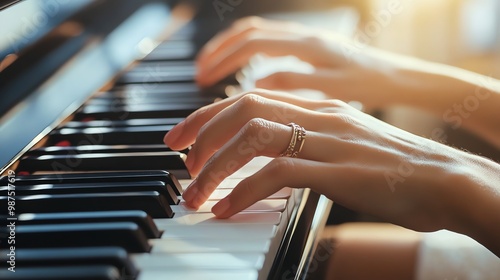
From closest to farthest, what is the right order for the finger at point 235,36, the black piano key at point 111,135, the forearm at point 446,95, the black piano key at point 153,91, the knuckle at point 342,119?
the knuckle at point 342,119, the black piano key at point 111,135, the black piano key at point 153,91, the forearm at point 446,95, the finger at point 235,36

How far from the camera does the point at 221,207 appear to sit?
0.79 m

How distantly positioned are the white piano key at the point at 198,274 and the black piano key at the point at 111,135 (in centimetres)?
40

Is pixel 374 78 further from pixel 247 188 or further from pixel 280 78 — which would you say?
pixel 247 188

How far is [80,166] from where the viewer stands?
940 millimetres

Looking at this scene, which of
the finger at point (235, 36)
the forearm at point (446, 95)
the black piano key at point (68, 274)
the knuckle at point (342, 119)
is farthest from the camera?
the finger at point (235, 36)

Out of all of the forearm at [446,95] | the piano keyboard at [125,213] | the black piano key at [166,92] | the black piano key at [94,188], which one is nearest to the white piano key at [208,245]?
the piano keyboard at [125,213]

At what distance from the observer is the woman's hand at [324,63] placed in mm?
1335

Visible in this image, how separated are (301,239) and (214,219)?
120 millimetres

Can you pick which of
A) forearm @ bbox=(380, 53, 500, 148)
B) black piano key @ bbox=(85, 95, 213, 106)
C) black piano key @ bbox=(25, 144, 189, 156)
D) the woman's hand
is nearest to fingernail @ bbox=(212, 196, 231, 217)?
black piano key @ bbox=(25, 144, 189, 156)

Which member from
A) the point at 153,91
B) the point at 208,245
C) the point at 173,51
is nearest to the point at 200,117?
the point at 208,245

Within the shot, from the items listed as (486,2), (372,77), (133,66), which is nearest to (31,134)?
(133,66)

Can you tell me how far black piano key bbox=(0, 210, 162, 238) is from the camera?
0.72 m


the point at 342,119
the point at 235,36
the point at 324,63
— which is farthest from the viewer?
the point at 235,36

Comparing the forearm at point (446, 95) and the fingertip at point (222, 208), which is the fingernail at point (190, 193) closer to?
the fingertip at point (222, 208)
